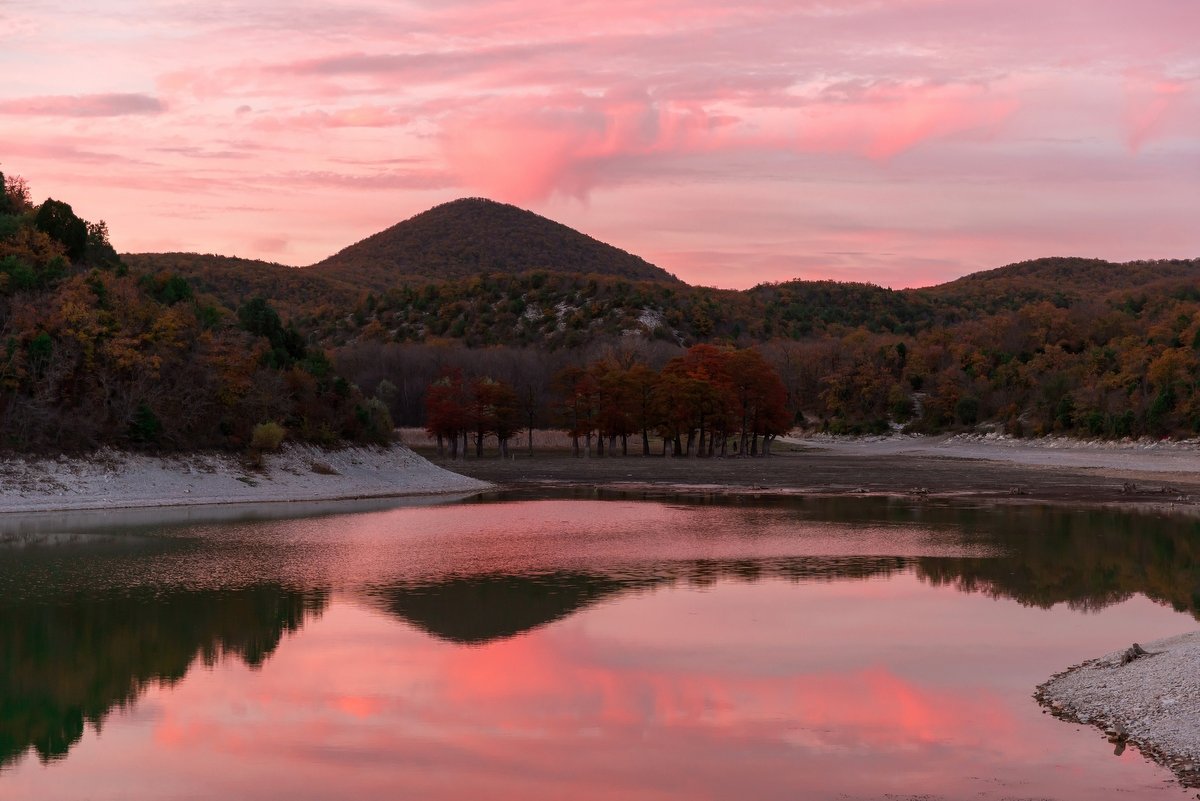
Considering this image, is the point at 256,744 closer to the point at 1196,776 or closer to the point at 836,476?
the point at 1196,776

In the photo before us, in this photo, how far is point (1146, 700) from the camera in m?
19.4

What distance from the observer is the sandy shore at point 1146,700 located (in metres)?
17.2

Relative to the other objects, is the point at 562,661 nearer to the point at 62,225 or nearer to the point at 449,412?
the point at 62,225

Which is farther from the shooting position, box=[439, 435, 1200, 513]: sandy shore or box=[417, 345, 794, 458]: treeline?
box=[417, 345, 794, 458]: treeline

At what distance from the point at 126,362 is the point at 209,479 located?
24.7 feet

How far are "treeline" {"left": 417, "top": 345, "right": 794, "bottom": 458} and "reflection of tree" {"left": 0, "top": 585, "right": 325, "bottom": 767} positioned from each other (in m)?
82.0

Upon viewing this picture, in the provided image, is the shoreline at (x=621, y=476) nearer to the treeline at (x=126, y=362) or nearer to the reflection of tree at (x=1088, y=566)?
the treeline at (x=126, y=362)

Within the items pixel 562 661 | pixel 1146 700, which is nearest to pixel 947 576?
pixel 562 661

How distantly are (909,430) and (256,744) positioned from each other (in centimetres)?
14476

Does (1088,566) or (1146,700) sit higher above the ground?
(1146,700)

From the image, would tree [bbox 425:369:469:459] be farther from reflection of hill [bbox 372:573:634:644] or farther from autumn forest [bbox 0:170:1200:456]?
reflection of hill [bbox 372:573:634:644]

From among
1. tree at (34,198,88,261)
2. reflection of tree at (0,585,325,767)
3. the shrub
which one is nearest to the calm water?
reflection of tree at (0,585,325,767)

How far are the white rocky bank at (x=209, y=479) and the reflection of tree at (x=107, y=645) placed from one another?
25.7 m

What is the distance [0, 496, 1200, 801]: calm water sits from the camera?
1719cm
